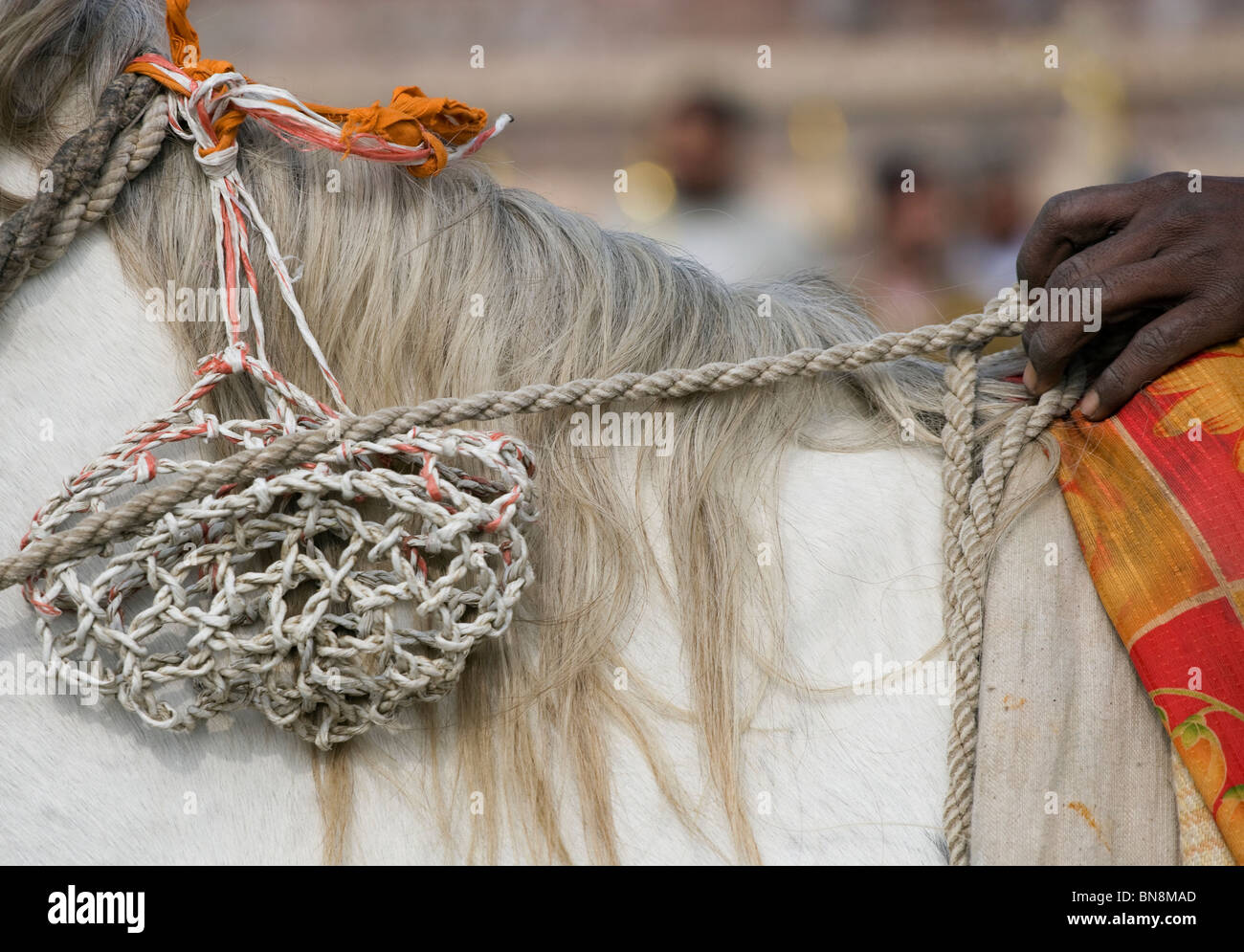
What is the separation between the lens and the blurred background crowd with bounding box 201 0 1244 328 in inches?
161

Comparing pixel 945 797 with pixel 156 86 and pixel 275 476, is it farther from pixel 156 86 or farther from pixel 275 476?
pixel 156 86

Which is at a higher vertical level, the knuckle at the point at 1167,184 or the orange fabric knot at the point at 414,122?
the orange fabric knot at the point at 414,122

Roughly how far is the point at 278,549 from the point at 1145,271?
0.79 meters

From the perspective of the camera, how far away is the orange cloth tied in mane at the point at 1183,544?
0.76m

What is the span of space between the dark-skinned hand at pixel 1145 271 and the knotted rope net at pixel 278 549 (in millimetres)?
185

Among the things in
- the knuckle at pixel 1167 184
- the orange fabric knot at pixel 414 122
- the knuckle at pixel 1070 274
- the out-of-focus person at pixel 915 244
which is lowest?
the knuckle at pixel 1070 274

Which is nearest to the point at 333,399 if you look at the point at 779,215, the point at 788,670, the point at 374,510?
Result: the point at 374,510

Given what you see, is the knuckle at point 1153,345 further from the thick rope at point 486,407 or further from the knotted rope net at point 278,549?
the knotted rope net at point 278,549

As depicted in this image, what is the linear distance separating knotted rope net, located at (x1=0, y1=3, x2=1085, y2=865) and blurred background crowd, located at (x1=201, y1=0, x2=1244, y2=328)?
320 centimetres

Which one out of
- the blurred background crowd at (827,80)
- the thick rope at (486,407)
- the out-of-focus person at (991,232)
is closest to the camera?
the thick rope at (486,407)

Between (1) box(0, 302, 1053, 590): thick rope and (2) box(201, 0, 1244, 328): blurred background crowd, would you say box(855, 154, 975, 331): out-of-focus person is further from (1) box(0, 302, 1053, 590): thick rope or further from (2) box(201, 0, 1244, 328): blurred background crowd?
(1) box(0, 302, 1053, 590): thick rope

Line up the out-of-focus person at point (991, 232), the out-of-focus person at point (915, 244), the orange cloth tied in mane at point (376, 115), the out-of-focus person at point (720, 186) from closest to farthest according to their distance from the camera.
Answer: the orange cloth tied in mane at point (376, 115) < the out-of-focus person at point (720, 186) < the out-of-focus person at point (915, 244) < the out-of-focus person at point (991, 232)

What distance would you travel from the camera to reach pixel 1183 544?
2.62 ft

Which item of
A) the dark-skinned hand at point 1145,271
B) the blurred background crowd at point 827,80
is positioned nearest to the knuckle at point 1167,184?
the dark-skinned hand at point 1145,271
